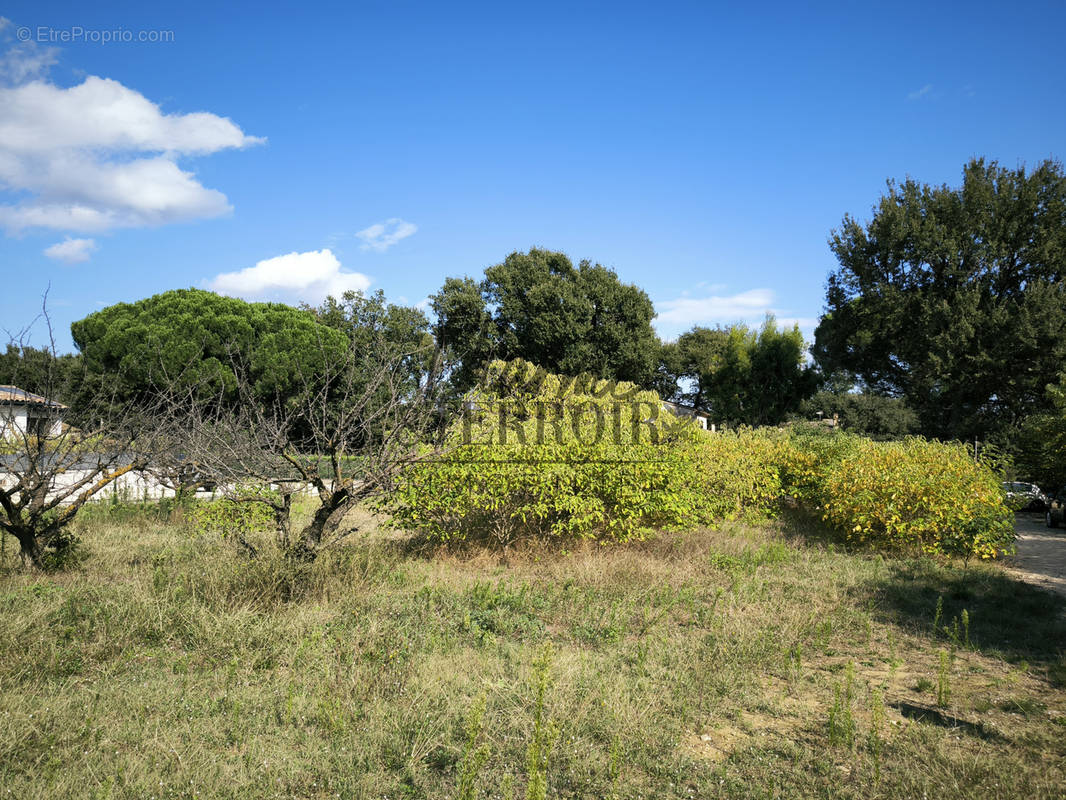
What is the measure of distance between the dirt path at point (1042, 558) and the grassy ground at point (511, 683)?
1.41 m

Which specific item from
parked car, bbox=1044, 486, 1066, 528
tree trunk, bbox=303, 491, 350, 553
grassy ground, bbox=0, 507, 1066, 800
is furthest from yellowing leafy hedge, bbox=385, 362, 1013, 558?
parked car, bbox=1044, 486, 1066, 528

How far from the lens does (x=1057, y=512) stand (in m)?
14.7

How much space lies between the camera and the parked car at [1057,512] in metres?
14.6

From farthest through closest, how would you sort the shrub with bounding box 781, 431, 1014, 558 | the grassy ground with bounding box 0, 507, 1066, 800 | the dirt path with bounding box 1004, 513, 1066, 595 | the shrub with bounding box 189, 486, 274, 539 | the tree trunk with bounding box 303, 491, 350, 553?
the shrub with bounding box 781, 431, 1014, 558 < the dirt path with bounding box 1004, 513, 1066, 595 < the shrub with bounding box 189, 486, 274, 539 < the tree trunk with bounding box 303, 491, 350, 553 < the grassy ground with bounding box 0, 507, 1066, 800

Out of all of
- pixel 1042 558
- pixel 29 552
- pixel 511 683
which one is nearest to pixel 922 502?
pixel 1042 558

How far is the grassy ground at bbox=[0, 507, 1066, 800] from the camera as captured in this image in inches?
124

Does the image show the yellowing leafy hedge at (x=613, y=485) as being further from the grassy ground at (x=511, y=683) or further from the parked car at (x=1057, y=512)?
the parked car at (x=1057, y=512)

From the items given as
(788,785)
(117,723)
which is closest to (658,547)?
(788,785)

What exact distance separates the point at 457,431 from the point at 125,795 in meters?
5.47

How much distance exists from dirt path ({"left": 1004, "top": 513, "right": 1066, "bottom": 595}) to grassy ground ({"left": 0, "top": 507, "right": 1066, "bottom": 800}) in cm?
141

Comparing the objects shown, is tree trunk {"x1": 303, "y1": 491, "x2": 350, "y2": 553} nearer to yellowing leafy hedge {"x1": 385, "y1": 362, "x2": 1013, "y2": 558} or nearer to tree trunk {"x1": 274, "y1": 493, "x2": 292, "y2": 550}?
tree trunk {"x1": 274, "y1": 493, "x2": 292, "y2": 550}

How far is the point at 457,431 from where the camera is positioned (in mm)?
8078

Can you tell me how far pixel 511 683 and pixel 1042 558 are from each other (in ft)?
31.7

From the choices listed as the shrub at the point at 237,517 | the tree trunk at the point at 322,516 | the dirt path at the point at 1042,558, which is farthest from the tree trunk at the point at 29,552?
the dirt path at the point at 1042,558
